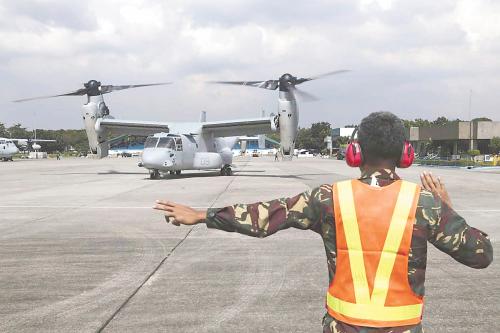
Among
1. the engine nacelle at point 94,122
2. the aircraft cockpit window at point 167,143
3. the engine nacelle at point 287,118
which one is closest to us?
the aircraft cockpit window at point 167,143

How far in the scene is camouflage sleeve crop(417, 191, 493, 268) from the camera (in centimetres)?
223

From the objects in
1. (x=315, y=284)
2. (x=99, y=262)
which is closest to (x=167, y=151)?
(x=99, y=262)

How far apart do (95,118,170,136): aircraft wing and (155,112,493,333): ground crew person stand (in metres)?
29.9

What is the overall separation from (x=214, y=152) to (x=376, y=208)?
30.1 m

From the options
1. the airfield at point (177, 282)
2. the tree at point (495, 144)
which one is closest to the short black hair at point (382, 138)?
the airfield at point (177, 282)

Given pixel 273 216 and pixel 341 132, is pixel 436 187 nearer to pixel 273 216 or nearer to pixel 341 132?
pixel 273 216

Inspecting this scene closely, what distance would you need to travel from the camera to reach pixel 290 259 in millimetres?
7582

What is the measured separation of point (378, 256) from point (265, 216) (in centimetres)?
56

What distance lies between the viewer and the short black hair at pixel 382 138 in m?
2.38

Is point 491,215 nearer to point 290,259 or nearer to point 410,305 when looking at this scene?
point 290,259

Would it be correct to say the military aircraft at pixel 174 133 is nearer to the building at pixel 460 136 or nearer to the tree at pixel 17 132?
the building at pixel 460 136

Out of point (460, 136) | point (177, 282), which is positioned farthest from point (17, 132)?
point (177, 282)

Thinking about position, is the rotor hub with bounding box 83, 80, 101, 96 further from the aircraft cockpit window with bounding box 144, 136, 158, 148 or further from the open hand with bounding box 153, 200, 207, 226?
the open hand with bounding box 153, 200, 207, 226

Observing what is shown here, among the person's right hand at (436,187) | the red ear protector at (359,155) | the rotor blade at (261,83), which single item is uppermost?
the rotor blade at (261,83)
